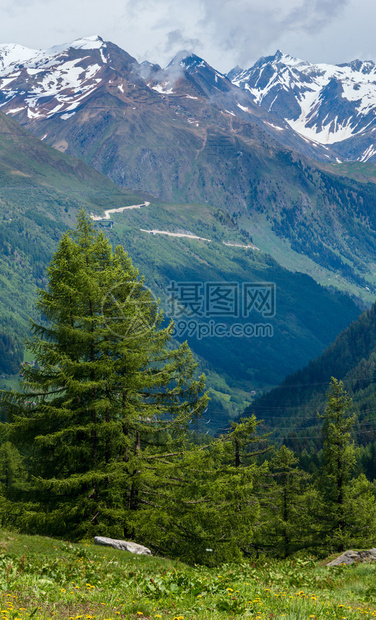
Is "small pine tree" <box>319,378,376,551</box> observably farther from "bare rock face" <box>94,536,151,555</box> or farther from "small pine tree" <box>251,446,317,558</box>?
"bare rock face" <box>94,536,151,555</box>

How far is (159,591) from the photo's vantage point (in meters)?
15.1

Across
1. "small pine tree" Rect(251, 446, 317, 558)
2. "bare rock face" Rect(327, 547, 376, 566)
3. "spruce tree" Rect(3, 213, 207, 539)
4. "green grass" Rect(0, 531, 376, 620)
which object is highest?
"spruce tree" Rect(3, 213, 207, 539)

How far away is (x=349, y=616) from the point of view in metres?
13.1

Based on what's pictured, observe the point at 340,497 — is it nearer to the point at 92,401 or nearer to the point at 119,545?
the point at 92,401

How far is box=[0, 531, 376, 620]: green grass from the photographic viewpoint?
43.4ft

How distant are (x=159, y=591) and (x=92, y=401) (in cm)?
1571

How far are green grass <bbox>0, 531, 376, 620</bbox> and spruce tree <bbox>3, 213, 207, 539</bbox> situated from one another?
692 cm

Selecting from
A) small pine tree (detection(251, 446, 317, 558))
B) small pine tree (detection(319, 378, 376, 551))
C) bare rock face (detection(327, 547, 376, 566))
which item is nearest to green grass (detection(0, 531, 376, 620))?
bare rock face (detection(327, 547, 376, 566))

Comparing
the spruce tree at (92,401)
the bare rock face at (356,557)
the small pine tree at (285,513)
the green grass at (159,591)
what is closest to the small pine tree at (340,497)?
the small pine tree at (285,513)

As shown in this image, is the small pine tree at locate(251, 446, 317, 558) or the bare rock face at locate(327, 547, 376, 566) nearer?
the bare rock face at locate(327, 547, 376, 566)

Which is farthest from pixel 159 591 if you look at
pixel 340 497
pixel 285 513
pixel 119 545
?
pixel 285 513

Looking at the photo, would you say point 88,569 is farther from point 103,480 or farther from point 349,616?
point 103,480

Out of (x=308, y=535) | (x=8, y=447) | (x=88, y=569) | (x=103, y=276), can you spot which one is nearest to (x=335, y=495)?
(x=308, y=535)

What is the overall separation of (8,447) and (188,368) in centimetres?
A: 6675
